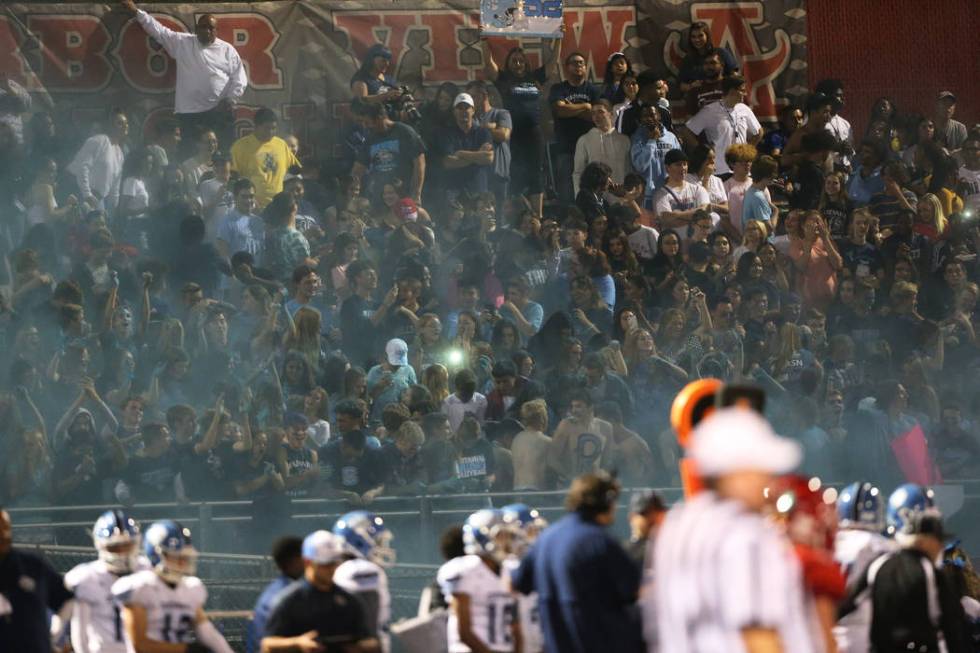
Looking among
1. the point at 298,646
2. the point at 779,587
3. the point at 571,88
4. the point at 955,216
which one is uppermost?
the point at 571,88

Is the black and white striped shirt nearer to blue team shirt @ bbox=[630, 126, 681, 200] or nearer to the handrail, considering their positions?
the handrail

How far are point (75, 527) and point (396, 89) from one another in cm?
618

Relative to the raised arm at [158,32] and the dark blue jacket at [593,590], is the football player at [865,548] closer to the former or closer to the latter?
the dark blue jacket at [593,590]

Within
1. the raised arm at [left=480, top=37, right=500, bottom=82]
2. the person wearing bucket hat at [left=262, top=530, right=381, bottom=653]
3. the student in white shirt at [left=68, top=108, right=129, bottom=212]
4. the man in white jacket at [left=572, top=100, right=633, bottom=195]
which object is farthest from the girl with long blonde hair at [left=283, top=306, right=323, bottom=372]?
the person wearing bucket hat at [left=262, top=530, right=381, bottom=653]

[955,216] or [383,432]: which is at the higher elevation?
[955,216]

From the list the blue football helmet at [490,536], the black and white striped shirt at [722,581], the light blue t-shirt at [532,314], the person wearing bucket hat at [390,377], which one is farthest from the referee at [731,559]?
the light blue t-shirt at [532,314]

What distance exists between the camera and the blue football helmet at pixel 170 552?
8867 mm

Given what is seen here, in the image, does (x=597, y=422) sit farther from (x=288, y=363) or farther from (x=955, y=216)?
(x=955, y=216)

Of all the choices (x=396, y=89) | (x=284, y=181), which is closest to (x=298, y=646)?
(x=284, y=181)

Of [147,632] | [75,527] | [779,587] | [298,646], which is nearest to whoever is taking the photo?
[779,587]

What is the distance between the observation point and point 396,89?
54.2 feet

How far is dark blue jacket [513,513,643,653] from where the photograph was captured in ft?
24.6

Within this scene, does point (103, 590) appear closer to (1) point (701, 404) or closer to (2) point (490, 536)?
(2) point (490, 536)

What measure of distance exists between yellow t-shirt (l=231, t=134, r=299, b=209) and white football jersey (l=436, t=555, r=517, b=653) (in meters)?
7.34
